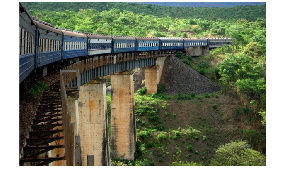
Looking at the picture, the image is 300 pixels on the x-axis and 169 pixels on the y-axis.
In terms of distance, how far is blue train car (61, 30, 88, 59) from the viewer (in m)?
26.0

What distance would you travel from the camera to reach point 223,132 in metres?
41.0

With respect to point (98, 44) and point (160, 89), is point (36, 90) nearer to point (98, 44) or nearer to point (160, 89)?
point (98, 44)

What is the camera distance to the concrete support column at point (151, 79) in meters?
53.0

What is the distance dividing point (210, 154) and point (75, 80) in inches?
735

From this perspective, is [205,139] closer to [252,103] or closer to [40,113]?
[252,103]

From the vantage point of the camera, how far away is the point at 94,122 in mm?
34625

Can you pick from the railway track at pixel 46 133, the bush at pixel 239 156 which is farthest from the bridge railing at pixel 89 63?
the bush at pixel 239 156

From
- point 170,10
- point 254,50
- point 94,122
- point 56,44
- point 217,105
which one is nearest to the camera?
point 56,44

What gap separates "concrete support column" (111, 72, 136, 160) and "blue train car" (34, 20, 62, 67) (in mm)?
16673

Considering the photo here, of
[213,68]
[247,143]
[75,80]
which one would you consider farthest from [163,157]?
[213,68]

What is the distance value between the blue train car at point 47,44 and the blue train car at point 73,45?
1.17 metres

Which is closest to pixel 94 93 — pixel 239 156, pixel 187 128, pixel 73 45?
pixel 73 45

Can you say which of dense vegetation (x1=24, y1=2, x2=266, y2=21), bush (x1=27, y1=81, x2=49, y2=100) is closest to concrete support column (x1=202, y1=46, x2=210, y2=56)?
dense vegetation (x1=24, y1=2, x2=266, y2=21)

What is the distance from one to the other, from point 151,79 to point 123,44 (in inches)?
467
